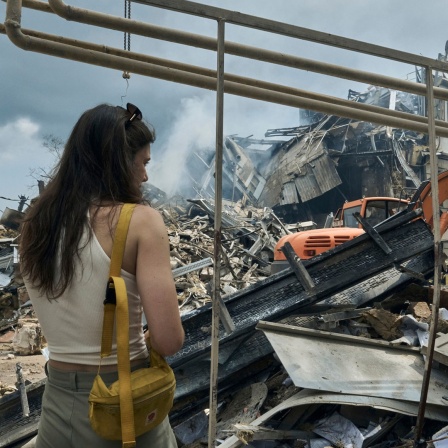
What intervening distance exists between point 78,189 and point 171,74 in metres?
0.94

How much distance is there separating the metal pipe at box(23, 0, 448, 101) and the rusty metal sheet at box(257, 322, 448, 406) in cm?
195

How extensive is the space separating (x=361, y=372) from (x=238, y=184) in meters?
28.2

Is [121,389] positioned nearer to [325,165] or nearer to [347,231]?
[347,231]

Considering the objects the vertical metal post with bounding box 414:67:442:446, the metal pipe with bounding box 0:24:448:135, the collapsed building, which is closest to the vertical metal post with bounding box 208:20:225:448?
the metal pipe with bounding box 0:24:448:135

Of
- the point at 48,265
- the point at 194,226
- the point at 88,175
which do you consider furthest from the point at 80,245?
the point at 194,226

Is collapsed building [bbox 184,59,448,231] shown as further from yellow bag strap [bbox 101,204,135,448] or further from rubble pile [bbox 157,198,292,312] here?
yellow bag strap [bbox 101,204,135,448]

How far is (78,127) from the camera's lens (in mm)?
1710

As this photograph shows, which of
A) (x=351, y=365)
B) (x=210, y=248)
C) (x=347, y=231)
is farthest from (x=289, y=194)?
(x=351, y=365)

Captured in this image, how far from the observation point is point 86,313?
1.57m

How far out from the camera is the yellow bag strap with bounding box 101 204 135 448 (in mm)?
1477

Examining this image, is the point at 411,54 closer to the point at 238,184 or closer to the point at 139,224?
the point at 139,224

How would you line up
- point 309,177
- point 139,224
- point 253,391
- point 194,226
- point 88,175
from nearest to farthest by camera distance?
point 139,224 → point 88,175 → point 253,391 → point 194,226 → point 309,177

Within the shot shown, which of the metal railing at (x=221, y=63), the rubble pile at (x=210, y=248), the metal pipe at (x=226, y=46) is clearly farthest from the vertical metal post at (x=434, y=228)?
the rubble pile at (x=210, y=248)

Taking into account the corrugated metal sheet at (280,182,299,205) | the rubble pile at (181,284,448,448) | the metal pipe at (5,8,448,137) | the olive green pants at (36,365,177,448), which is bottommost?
the rubble pile at (181,284,448,448)
